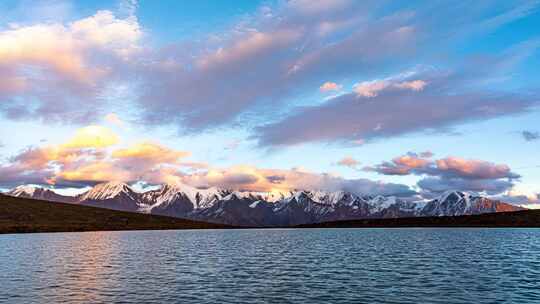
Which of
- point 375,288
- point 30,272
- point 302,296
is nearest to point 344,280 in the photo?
point 375,288

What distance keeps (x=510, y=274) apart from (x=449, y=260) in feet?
71.2

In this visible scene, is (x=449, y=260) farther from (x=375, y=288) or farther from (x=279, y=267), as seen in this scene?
(x=375, y=288)

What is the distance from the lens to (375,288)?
5291 centimetres

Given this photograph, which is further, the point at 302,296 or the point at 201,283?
the point at 201,283

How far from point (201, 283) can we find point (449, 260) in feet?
160

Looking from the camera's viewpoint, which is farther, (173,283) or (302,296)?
(173,283)

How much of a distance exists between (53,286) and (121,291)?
9487 mm

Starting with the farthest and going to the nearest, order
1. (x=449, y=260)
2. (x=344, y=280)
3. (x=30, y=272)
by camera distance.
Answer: (x=449, y=260) < (x=30, y=272) < (x=344, y=280)

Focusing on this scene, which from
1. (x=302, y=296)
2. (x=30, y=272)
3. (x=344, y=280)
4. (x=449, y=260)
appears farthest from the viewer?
(x=449, y=260)

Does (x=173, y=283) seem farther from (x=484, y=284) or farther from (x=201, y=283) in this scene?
(x=484, y=284)

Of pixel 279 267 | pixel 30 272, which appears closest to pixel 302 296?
pixel 279 267

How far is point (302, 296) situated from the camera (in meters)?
48.8

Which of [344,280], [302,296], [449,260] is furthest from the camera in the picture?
[449,260]

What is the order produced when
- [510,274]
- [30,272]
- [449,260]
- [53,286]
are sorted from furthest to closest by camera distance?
1. [449,260]
2. [30,272]
3. [510,274]
4. [53,286]
